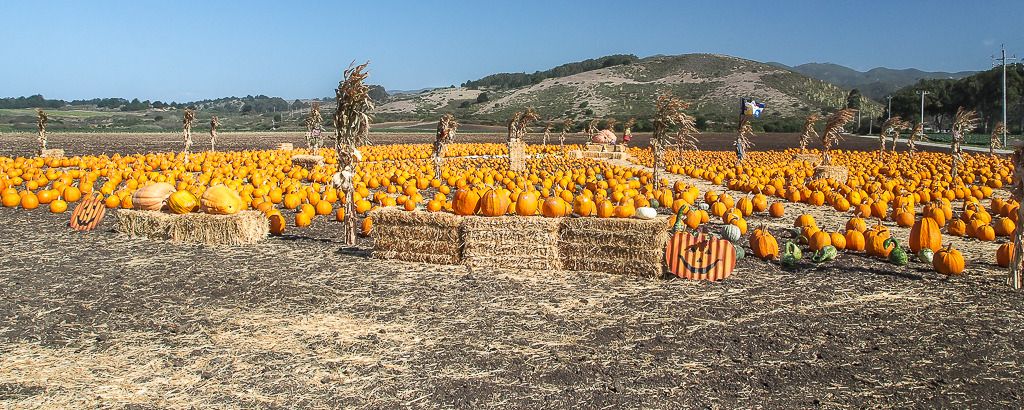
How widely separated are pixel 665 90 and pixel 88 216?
459 feet

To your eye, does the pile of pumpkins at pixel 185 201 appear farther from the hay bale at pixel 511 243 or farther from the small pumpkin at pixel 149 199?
the hay bale at pixel 511 243

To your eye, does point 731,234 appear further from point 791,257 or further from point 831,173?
Answer: point 831,173

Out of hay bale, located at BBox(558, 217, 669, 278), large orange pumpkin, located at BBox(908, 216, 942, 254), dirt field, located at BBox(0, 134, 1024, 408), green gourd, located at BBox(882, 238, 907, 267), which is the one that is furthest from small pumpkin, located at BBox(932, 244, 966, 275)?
hay bale, located at BBox(558, 217, 669, 278)

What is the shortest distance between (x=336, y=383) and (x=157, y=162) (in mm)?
23399

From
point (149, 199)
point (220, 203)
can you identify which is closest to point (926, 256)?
point (220, 203)

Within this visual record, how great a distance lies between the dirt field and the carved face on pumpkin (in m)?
2.72

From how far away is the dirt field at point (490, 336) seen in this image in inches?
209

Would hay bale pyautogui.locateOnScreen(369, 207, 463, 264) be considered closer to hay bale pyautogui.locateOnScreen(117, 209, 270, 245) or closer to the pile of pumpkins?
hay bale pyautogui.locateOnScreen(117, 209, 270, 245)

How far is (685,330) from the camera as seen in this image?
6.73 meters

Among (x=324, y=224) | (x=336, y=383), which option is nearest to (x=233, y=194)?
(x=324, y=224)

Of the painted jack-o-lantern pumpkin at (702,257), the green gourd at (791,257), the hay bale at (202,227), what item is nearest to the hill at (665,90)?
the green gourd at (791,257)

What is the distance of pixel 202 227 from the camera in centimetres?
1088

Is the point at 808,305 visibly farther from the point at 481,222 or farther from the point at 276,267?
the point at 276,267

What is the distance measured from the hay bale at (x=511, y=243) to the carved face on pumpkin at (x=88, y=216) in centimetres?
696
